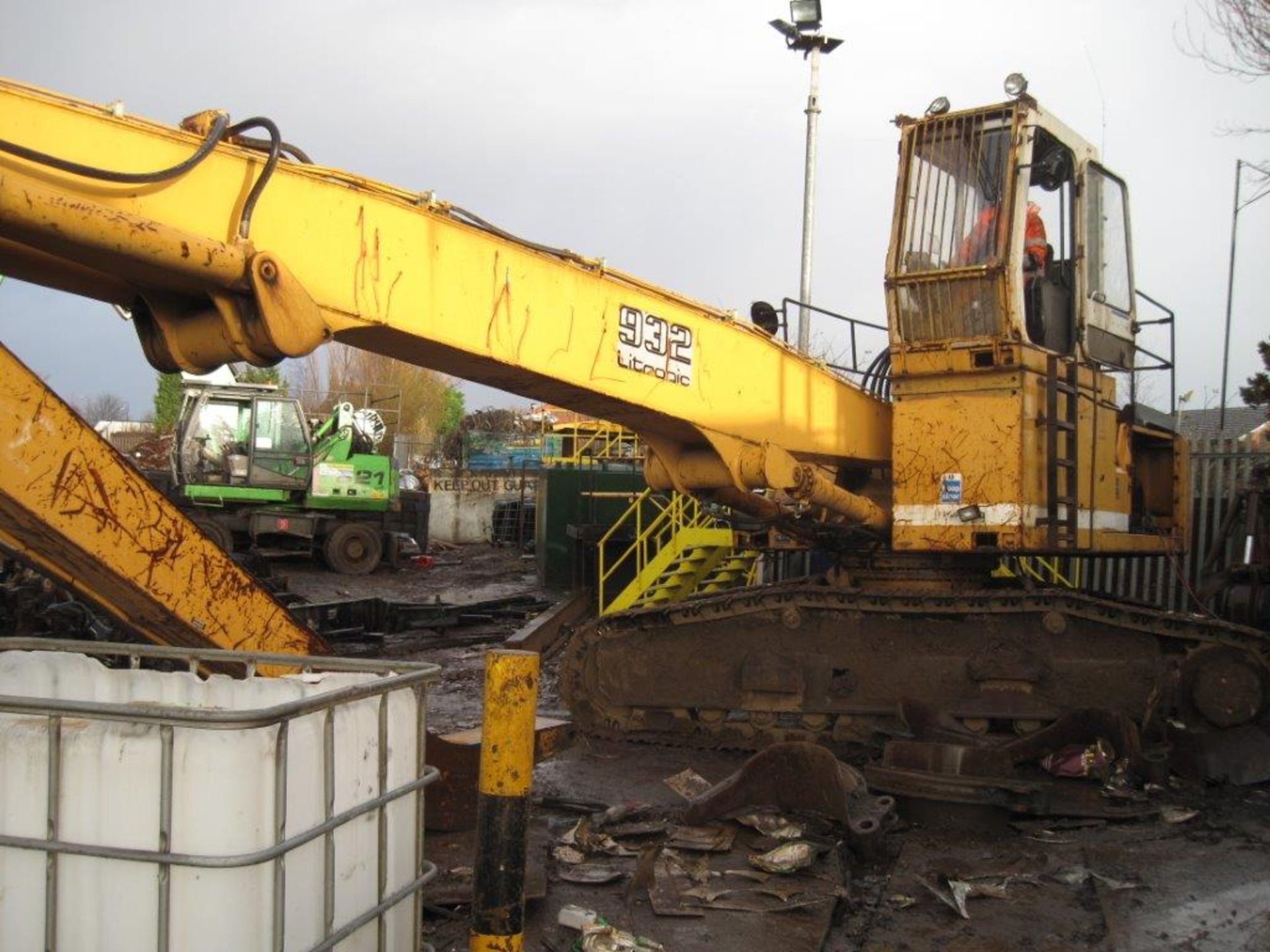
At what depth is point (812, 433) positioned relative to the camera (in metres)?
7.23

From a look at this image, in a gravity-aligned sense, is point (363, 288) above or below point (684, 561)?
above

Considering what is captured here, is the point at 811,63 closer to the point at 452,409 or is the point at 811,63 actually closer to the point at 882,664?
the point at 882,664

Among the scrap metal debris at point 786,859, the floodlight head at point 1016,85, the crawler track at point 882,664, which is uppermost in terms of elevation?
the floodlight head at point 1016,85

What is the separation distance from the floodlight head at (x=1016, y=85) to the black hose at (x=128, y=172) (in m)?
4.69

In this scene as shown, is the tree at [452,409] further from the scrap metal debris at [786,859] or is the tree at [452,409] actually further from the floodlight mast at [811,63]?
the scrap metal debris at [786,859]

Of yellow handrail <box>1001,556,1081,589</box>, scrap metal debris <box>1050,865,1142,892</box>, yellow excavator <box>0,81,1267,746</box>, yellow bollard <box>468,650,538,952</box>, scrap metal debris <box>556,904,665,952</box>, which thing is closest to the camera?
yellow bollard <box>468,650,538,952</box>

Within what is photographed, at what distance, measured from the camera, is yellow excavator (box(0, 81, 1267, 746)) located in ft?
15.1

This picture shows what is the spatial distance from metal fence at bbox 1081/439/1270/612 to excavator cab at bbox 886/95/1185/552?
7.05 metres

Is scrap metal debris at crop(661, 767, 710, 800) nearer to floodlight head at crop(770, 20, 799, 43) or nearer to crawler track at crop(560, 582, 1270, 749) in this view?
crawler track at crop(560, 582, 1270, 749)

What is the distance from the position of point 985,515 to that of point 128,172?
4.97 meters

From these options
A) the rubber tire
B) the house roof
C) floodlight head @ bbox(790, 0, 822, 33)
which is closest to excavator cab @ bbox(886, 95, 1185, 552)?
floodlight head @ bbox(790, 0, 822, 33)

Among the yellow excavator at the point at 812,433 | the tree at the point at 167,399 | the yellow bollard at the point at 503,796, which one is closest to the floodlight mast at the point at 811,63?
the yellow excavator at the point at 812,433

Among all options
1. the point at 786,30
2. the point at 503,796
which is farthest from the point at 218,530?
the point at 503,796

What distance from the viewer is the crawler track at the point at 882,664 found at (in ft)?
23.3
